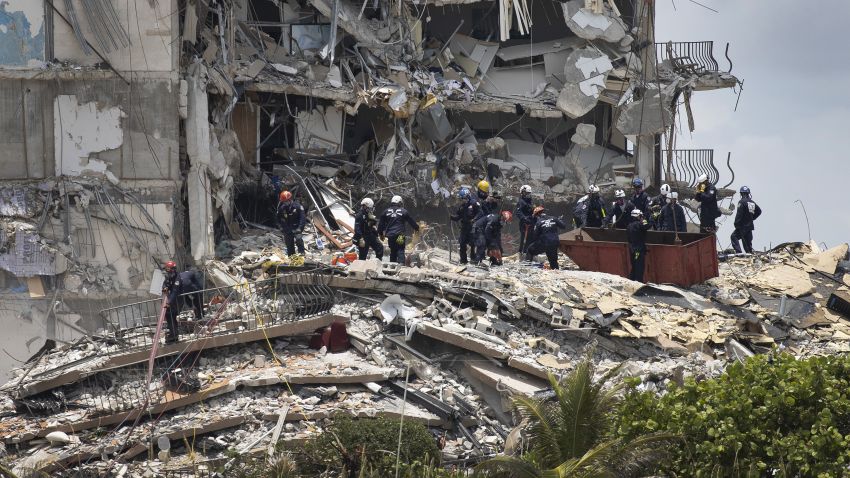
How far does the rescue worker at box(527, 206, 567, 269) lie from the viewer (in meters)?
24.6

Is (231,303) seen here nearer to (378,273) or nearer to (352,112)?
(378,273)

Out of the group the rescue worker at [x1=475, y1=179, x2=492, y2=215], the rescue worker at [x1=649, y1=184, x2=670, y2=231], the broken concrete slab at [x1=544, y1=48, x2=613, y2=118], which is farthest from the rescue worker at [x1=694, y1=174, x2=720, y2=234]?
the broken concrete slab at [x1=544, y1=48, x2=613, y2=118]

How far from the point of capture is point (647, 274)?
24.8m

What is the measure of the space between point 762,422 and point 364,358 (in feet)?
23.7

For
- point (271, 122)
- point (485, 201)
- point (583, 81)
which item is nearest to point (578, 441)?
point (485, 201)

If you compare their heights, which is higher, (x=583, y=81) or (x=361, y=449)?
(x=583, y=81)

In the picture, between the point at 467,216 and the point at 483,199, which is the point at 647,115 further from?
the point at 467,216

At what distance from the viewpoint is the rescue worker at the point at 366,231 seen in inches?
965

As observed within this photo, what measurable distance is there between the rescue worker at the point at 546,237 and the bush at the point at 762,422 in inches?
347

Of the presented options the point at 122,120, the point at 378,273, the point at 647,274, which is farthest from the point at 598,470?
the point at 122,120

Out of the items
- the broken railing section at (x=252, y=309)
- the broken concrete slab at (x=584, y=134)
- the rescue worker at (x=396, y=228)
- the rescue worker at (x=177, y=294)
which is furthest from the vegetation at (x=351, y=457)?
the broken concrete slab at (x=584, y=134)

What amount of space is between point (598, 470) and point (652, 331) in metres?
6.56

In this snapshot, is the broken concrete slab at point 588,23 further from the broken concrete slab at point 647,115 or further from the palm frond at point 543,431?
the palm frond at point 543,431

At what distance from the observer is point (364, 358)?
20.8 metres
